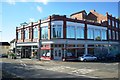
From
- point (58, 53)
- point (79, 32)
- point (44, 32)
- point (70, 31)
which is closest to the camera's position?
point (58, 53)

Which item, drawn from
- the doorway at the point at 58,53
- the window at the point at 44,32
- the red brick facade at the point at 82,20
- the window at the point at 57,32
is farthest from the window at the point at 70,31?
the window at the point at 44,32

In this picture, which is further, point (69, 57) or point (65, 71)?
point (69, 57)

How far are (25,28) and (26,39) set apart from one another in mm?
3080

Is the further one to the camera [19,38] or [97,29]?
[19,38]

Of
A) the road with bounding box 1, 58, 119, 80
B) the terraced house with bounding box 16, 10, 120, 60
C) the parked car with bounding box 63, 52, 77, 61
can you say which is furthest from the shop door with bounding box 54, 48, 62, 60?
the road with bounding box 1, 58, 119, 80

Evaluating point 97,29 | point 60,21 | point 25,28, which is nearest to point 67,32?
point 60,21

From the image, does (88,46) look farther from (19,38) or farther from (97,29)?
(19,38)

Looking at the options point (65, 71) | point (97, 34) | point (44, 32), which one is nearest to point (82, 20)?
point (97, 34)

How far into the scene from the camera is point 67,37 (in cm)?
A: 4247

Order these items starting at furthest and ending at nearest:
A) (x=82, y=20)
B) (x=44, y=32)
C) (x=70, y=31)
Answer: (x=82, y=20) < (x=44, y=32) < (x=70, y=31)

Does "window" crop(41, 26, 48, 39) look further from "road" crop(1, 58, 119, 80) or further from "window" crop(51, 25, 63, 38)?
"road" crop(1, 58, 119, 80)

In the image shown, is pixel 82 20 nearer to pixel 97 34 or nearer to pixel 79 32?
pixel 79 32

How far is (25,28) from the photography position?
53.0 meters

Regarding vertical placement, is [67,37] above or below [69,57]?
above
